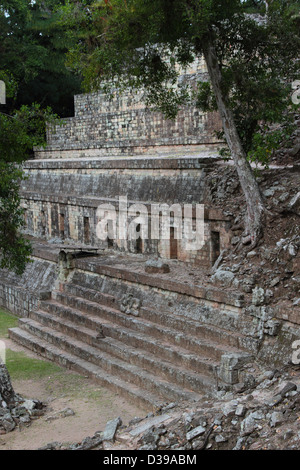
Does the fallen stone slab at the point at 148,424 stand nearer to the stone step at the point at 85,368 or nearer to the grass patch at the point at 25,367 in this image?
the stone step at the point at 85,368

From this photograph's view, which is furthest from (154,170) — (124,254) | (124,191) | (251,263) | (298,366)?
(298,366)

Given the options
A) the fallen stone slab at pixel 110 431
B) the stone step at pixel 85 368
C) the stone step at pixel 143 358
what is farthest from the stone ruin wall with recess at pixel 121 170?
the fallen stone slab at pixel 110 431

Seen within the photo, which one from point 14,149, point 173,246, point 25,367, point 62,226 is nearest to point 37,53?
point 62,226

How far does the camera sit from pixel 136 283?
38.5 ft

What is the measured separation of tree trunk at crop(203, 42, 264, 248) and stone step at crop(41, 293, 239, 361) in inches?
A: 78.8

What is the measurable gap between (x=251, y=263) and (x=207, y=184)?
263 centimetres

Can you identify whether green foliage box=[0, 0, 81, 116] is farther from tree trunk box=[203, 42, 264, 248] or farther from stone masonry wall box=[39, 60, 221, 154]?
tree trunk box=[203, 42, 264, 248]

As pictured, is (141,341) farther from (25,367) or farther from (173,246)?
(25,367)

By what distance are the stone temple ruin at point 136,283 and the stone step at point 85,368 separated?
0.08ft

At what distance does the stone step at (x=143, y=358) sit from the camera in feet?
28.8

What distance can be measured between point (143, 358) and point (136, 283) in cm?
217

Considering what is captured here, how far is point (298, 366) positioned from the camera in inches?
302
